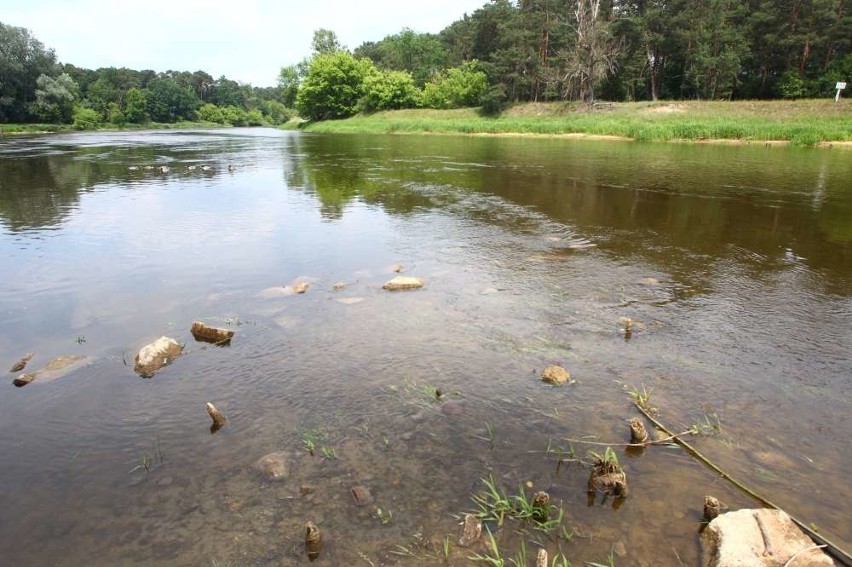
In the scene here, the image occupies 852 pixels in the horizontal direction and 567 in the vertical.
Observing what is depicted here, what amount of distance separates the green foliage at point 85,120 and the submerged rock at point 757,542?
105714 millimetres

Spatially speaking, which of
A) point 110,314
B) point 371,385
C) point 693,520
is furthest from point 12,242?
point 693,520

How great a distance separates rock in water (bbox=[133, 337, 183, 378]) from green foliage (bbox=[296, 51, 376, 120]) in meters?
81.0

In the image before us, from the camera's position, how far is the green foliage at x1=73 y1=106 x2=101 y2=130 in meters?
89.0

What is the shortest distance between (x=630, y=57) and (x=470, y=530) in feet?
235

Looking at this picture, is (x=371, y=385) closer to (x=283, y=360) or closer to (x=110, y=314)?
(x=283, y=360)

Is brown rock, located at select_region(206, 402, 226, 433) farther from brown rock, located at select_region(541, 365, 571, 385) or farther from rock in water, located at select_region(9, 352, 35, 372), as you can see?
brown rock, located at select_region(541, 365, 571, 385)

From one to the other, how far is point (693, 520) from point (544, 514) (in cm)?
120

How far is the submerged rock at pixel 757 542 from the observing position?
11.9 ft

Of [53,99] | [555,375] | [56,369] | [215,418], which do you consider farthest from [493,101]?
[215,418]

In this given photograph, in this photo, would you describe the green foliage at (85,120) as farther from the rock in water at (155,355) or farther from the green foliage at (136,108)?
the rock in water at (155,355)

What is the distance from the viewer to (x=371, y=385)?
632 cm

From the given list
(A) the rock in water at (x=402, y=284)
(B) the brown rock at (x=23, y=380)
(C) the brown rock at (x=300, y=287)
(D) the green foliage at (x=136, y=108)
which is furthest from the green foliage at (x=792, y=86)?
(D) the green foliage at (x=136, y=108)

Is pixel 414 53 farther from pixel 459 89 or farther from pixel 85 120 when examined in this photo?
pixel 85 120

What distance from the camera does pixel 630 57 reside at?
211 ft
